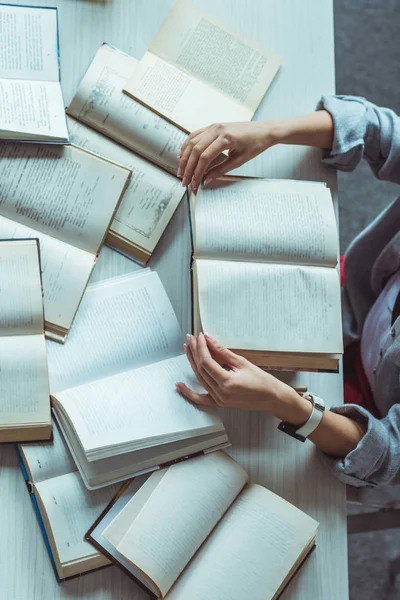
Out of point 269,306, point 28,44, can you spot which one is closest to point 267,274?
point 269,306

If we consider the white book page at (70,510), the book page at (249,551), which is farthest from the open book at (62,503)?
the book page at (249,551)

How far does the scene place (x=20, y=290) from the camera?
88 cm

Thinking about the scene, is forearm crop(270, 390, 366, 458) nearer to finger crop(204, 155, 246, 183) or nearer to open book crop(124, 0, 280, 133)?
finger crop(204, 155, 246, 183)

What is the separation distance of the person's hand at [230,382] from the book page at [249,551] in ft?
0.40

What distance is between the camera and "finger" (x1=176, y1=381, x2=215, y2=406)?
89 centimetres

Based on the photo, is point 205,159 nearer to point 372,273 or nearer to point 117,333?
point 117,333

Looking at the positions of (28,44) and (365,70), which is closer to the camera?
(28,44)

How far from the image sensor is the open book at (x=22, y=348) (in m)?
0.85

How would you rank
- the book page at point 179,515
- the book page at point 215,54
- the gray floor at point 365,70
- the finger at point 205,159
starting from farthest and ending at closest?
the gray floor at point 365,70
the book page at point 215,54
the finger at point 205,159
the book page at point 179,515

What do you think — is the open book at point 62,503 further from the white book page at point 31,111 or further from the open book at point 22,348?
the white book page at point 31,111

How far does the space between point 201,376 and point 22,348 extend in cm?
24

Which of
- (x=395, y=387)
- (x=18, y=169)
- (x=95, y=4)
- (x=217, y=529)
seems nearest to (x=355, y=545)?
(x=395, y=387)

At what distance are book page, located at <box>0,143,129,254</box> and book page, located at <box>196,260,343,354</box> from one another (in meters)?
0.17

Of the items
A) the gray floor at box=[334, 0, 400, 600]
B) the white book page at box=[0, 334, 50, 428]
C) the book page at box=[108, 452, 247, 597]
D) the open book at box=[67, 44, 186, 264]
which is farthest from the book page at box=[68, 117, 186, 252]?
the gray floor at box=[334, 0, 400, 600]
